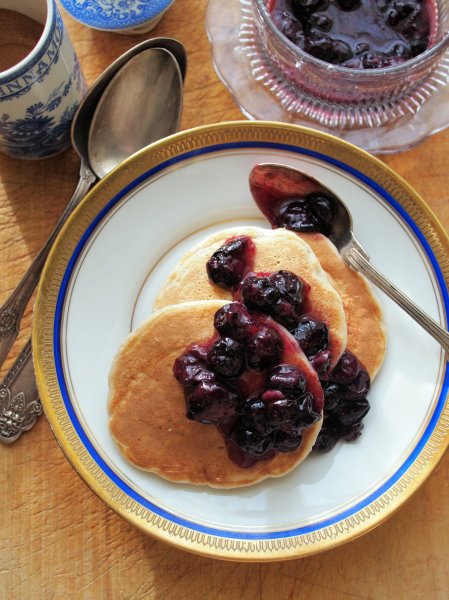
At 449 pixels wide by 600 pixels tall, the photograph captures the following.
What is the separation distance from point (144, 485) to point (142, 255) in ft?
1.86

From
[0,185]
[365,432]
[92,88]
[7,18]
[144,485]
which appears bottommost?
[144,485]

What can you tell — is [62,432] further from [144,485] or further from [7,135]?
[7,135]

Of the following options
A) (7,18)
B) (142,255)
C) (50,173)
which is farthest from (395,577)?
(7,18)

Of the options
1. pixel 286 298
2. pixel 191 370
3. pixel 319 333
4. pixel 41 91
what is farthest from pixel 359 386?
pixel 41 91

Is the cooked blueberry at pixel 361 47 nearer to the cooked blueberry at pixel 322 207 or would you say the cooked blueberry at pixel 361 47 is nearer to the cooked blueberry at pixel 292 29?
the cooked blueberry at pixel 292 29

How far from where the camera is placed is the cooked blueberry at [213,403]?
1380 mm

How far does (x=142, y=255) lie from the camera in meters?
1.64

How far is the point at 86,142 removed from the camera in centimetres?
172

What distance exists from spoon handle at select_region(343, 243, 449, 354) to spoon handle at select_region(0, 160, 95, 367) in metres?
0.72

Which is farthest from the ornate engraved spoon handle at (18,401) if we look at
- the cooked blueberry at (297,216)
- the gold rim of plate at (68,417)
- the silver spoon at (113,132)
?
the cooked blueberry at (297,216)

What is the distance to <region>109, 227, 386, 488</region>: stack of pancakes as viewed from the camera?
1.48m

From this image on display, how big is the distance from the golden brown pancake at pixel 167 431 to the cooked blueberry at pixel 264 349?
16 cm

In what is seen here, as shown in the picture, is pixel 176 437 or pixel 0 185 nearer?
pixel 176 437

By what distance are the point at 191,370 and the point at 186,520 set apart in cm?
35
